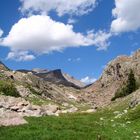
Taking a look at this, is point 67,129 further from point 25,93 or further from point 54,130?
point 25,93

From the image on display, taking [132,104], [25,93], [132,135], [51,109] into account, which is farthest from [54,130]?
[25,93]

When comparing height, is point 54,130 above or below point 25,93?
below

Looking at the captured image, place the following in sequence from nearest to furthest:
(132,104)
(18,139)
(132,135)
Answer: (18,139)
(132,135)
(132,104)

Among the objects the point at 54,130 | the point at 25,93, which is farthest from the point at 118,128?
the point at 25,93

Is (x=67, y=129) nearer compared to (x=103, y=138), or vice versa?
(x=103, y=138)

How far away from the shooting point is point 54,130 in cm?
4619

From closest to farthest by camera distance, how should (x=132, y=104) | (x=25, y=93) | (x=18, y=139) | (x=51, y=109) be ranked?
(x=18, y=139) → (x=132, y=104) → (x=51, y=109) → (x=25, y=93)

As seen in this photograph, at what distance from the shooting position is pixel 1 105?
93.6 meters

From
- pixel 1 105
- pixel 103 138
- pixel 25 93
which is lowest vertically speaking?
pixel 103 138

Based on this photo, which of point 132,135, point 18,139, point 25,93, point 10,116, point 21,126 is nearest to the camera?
point 18,139

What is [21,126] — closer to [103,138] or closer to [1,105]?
[103,138]

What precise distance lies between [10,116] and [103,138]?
18848 millimetres

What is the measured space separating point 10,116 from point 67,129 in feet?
40.7

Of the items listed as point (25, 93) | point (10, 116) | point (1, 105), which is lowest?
point (10, 116)
